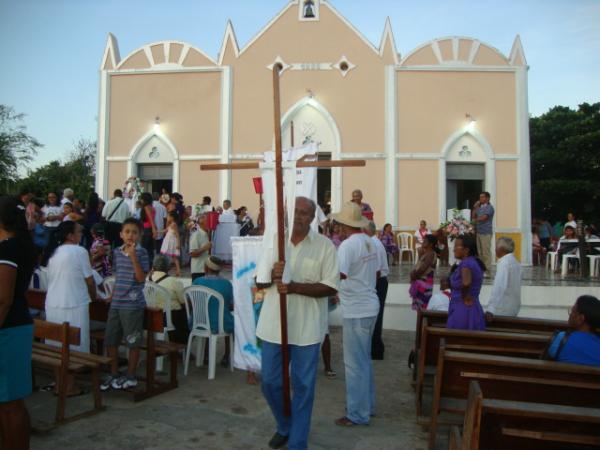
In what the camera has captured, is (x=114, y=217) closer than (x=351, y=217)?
No

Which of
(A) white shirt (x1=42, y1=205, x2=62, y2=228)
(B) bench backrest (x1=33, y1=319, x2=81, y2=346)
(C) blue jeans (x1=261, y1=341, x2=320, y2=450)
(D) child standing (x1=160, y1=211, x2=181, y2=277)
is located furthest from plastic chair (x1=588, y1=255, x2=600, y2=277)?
(A) white shirt (x1=42, y1=205, x2=62, y2=228)

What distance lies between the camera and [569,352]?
3.49m

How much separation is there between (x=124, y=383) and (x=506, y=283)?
412 cm

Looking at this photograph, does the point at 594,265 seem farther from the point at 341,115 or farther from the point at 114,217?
the point at 114,217

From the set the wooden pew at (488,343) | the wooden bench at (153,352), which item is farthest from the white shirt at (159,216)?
the wooden pew at (488,343)

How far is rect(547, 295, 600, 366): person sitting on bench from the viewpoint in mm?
3432

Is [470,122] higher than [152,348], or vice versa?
[470,122]

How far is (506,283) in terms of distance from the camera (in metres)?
5.58

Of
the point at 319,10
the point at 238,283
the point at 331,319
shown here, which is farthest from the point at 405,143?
the point at 238,283

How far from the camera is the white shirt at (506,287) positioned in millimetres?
5527

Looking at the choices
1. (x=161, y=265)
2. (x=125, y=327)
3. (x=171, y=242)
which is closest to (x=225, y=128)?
(x=171, y=242)

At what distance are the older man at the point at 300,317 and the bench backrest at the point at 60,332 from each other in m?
1.70

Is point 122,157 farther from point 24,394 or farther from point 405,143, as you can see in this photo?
point 24,394

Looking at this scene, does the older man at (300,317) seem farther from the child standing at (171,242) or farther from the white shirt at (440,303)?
the child standing at (171,242)
